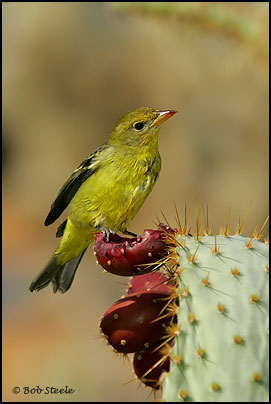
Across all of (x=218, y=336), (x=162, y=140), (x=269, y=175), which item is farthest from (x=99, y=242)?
(x=162, y=140)

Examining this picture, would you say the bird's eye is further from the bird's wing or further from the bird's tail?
the bird's tail

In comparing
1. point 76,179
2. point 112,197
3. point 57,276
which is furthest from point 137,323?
point 76,179

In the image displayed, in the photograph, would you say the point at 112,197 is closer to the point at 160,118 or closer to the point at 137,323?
the point at 160,118

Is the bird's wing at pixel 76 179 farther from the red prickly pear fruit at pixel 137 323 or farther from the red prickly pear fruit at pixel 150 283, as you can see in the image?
the red prickly pear fruit at pixel 137 323

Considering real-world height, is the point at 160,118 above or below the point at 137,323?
above

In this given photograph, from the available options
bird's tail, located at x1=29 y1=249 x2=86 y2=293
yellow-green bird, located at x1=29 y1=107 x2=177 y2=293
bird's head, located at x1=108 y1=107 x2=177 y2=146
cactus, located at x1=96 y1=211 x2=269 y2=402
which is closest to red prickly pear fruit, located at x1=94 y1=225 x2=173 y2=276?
cactus, located at x1=96 y1=211 x2=269 y2=402

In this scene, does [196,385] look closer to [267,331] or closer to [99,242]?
[267,331]
